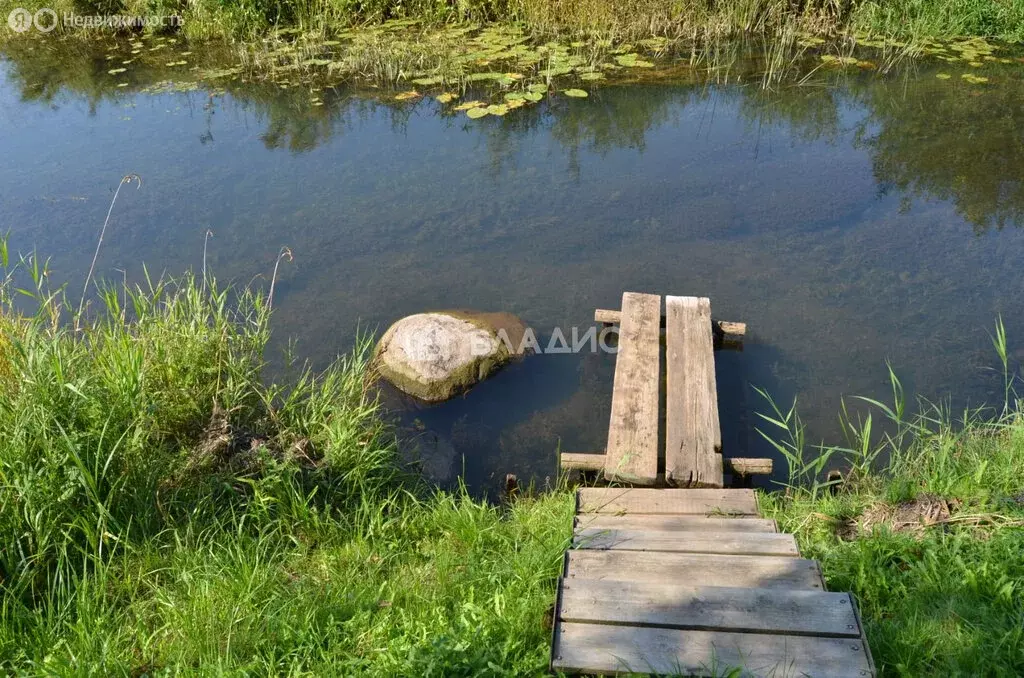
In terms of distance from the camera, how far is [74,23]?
32.9ft

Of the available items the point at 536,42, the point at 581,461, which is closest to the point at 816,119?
the point at 536,42

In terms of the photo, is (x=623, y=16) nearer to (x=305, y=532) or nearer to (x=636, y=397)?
(x=636, y=397)

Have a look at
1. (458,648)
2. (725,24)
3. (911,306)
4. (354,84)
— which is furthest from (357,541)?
(725,24)

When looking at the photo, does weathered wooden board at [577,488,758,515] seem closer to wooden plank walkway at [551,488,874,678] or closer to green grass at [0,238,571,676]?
green grass at [0,238,571,676]

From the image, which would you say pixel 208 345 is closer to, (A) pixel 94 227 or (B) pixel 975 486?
(A) pixel 94 227

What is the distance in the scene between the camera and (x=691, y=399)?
11.9ft

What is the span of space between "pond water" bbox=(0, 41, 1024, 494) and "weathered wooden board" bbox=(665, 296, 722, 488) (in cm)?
30

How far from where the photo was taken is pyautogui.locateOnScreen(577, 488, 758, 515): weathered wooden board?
2955 mm

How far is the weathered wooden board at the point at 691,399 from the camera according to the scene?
10.6ft

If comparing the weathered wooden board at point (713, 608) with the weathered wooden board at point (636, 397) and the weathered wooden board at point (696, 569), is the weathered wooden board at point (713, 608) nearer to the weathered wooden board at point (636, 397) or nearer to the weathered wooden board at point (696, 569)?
the weathered wooden board at point (696, 569)

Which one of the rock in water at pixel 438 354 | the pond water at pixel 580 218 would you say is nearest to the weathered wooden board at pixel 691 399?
the pond water at pixel 580 218

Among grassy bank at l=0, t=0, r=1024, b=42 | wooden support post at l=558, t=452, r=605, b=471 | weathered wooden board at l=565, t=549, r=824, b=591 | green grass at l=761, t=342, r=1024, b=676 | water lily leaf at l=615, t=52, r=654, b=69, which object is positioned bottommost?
wooden support post at l=558, t=452, r=605, b=471
